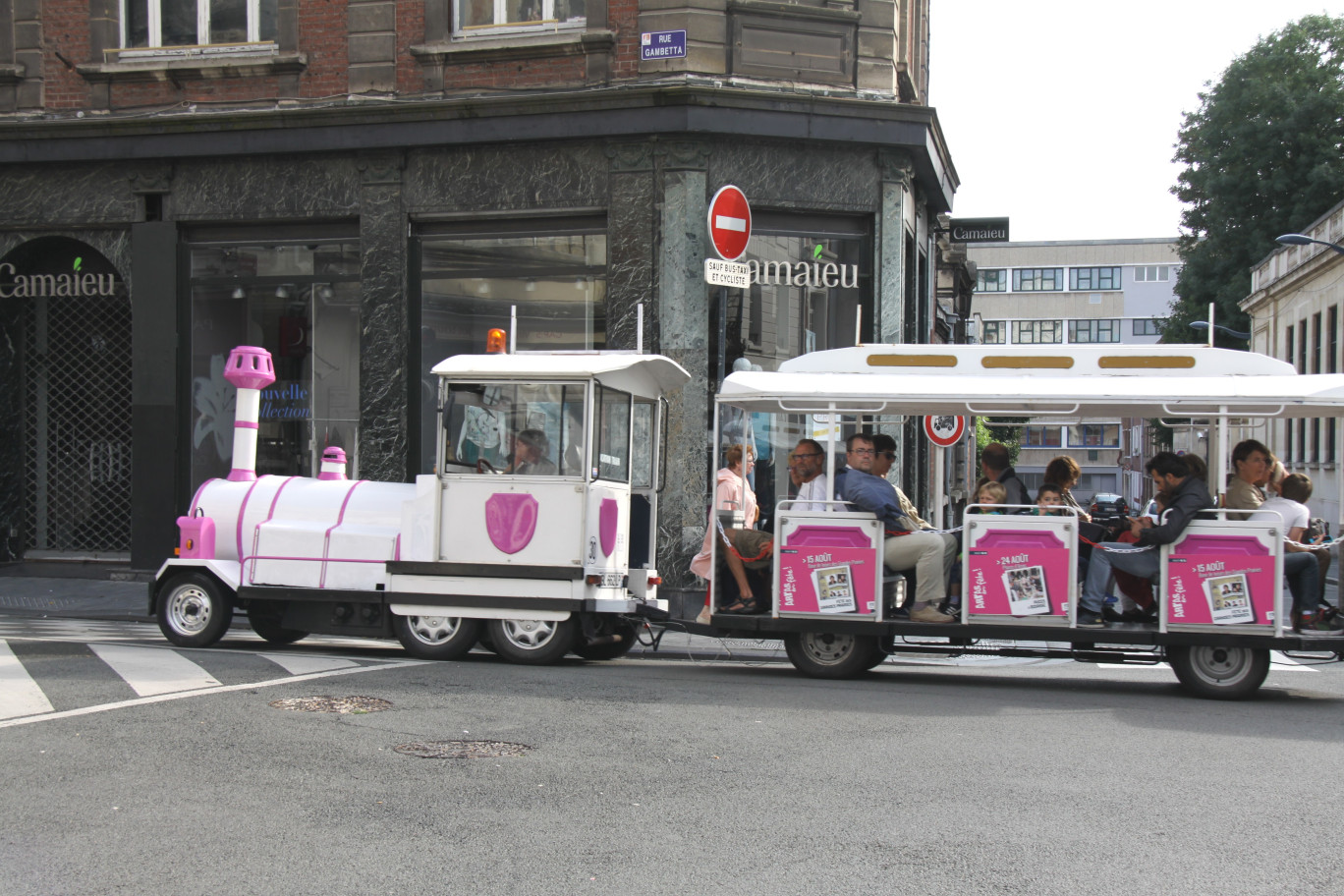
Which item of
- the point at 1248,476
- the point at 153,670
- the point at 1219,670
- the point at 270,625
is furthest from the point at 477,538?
the point at 1248,476

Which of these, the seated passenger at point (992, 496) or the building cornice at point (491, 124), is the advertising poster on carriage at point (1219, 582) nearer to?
the seated passenger at point (992, 496)

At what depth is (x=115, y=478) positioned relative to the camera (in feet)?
57.4

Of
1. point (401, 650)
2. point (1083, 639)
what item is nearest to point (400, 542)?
point (401, 650)

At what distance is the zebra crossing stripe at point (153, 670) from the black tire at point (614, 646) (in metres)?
2.99

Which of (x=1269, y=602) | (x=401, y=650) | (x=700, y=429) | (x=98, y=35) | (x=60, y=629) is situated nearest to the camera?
(x=1269, y=602)

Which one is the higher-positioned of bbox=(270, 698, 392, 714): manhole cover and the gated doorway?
the gated doorway

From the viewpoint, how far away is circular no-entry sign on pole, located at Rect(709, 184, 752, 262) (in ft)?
39.5

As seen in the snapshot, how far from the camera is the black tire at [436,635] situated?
10203 mm

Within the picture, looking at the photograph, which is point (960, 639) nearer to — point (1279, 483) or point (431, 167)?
point (1279, 483)

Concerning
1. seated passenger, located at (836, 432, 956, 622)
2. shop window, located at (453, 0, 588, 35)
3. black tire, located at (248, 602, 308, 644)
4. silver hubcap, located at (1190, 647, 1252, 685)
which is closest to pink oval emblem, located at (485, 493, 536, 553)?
black tire, located at (248, 602, 308, 644)

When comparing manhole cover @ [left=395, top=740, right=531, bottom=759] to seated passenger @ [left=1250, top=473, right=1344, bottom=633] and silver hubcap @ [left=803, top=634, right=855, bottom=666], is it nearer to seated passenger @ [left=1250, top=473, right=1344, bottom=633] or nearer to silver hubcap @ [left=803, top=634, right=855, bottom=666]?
silver hubcap @ [left=803, top=634, right=855, bottom=666]

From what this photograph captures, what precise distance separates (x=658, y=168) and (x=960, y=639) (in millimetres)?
7503

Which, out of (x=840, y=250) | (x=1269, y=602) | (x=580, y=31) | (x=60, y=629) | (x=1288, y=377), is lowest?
(x=60, y=629)

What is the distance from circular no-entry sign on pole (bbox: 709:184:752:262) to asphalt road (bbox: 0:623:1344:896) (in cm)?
462
